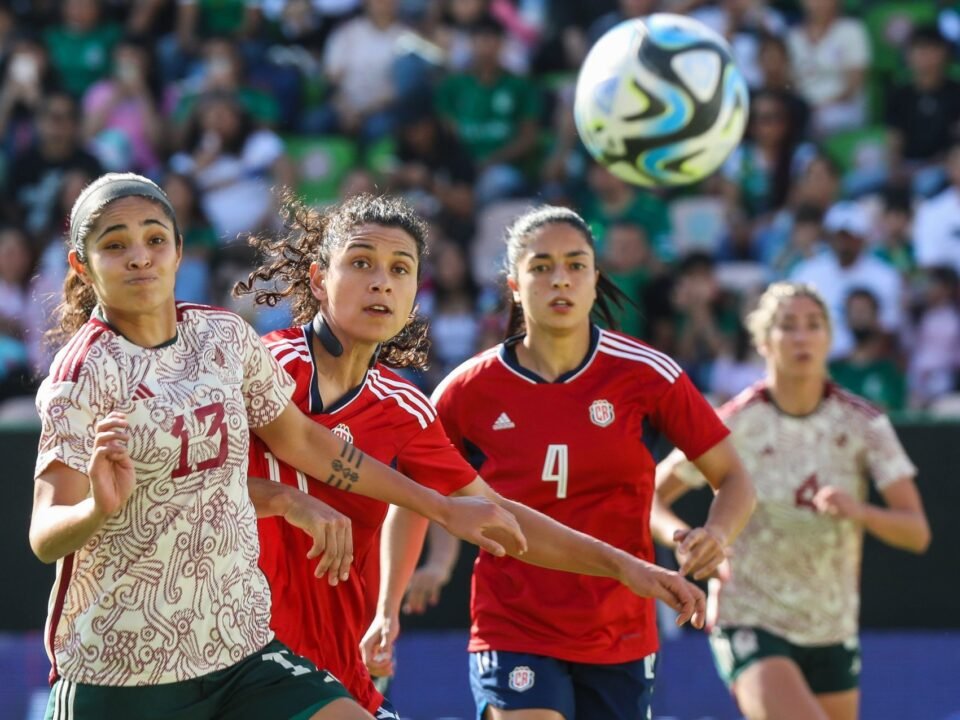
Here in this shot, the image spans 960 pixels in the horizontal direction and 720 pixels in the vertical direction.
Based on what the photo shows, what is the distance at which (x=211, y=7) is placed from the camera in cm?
1253

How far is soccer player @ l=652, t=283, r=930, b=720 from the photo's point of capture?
20.2 ft

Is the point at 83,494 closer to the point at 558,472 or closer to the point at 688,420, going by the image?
the point at 558,472

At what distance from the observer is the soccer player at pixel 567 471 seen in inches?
201

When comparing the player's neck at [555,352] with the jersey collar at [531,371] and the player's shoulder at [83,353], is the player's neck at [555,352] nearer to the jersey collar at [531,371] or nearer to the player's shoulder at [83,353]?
the jersey collar at [531,371]

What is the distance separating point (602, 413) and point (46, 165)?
284 inches

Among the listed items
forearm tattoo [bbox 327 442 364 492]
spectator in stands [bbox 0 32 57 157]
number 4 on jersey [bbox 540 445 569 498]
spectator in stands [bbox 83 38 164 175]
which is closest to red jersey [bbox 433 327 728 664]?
number 4 on jersey [bbox 540 445 569 498]

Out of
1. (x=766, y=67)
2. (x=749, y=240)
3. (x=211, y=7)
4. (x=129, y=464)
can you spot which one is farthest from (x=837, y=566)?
(x=211, y=7)

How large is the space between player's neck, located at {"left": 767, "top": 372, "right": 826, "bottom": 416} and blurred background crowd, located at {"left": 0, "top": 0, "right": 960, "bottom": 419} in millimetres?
3021

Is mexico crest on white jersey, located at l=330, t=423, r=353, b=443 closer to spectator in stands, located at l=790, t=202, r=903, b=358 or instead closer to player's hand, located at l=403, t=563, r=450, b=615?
player's hand, located at l=403, t=563, r=450, b=615

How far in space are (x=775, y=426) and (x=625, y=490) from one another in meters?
1.49

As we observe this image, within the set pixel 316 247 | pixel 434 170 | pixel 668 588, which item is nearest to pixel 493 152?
pixel 434 170

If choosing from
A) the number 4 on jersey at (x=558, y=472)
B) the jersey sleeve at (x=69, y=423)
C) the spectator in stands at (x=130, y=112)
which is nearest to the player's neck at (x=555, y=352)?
the number 4 on jersey at (x=558, y=472)

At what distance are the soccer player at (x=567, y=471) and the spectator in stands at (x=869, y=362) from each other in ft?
14.4

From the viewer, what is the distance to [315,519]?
4031 millimetres
